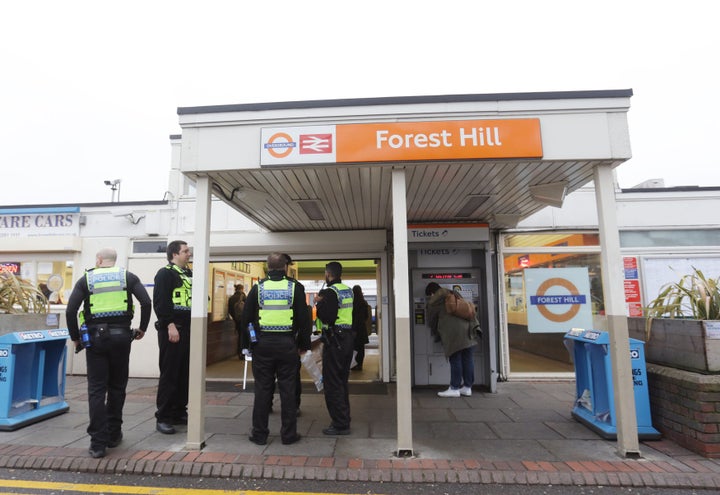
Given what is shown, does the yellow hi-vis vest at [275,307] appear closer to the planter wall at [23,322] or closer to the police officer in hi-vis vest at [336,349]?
the police officer in hi-vis vest at [336,349]

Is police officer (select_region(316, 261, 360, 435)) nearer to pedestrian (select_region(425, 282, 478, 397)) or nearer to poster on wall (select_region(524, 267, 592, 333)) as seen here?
pedestrian (select_region(425, 282, 478, 397))

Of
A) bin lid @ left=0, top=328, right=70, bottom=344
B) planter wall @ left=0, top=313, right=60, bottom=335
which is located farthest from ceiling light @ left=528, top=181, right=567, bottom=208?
planter wall @ left=0, top=313, right=60, bottom=335

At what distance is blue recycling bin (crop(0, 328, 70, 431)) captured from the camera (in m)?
4.70

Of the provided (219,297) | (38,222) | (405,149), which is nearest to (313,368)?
(405,149)

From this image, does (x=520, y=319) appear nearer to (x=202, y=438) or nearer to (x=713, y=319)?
(x=713, y=319)

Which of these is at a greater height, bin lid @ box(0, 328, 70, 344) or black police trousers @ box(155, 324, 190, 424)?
bin lid @ box(0, 328, 70, 344)

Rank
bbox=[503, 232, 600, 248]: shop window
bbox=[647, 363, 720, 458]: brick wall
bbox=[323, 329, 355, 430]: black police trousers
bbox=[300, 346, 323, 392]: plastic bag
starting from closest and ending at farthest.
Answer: bbox=[647, 363, 720, 458]: brick wall < bbox=[323, 329, 355, 430]: black police trousers < bbox=[300, 346, 323, 392]: plastic bag < bbox=[503, 232, 600, 248]: shop window

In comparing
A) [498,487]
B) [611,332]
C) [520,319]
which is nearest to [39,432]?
[498,487]

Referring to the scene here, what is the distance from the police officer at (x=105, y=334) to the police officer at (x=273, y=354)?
1178 millimetres

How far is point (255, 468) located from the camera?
367 cm

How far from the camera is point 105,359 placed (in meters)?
4.15

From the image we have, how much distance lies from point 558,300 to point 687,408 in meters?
3.63

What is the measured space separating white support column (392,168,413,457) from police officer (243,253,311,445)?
1080mm

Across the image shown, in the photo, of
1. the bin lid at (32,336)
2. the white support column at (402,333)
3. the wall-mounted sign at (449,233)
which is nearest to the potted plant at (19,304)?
the bin lid at (32,336)
